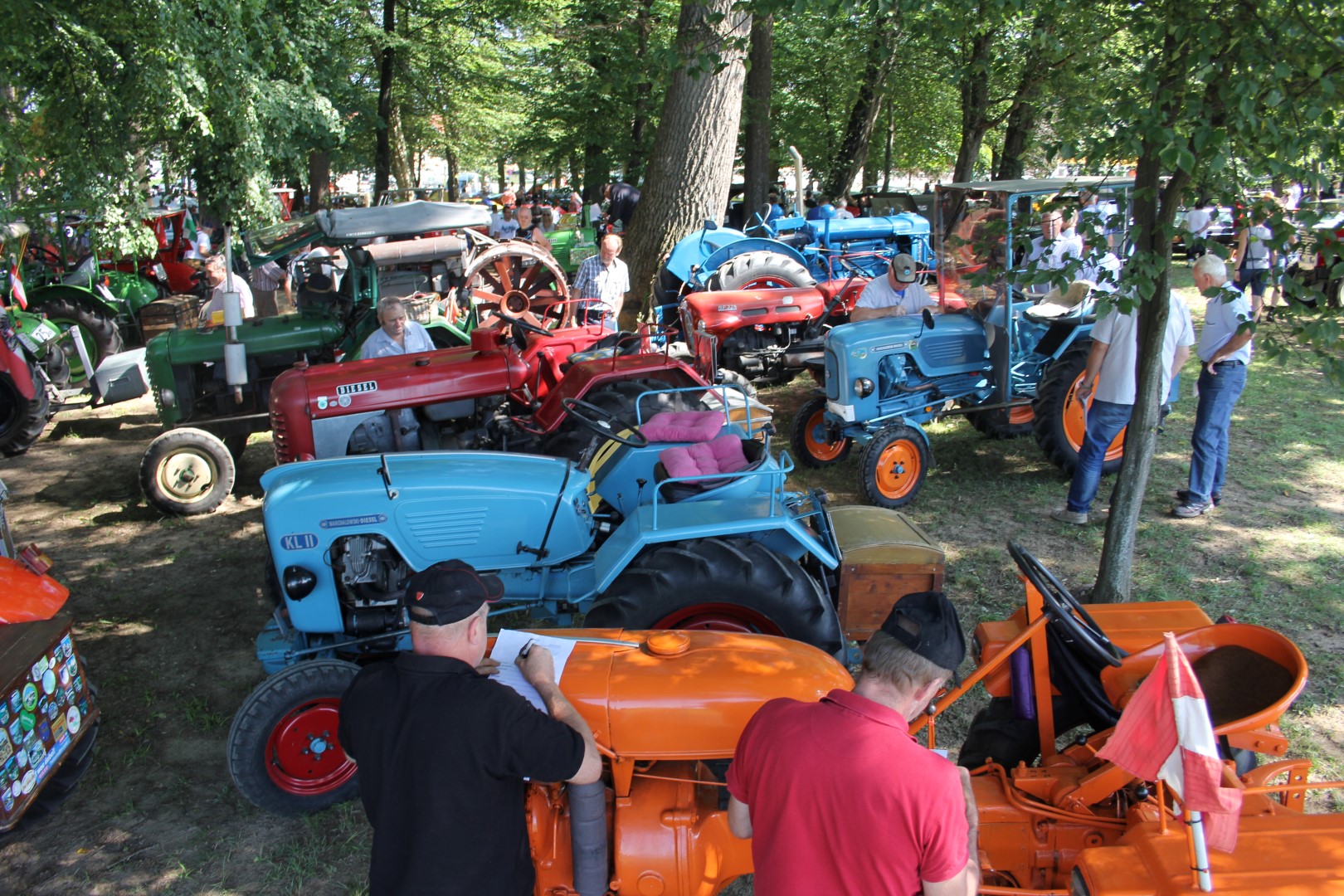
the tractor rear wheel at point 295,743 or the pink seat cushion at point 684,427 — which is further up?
the pink seat cushion at point 684,427

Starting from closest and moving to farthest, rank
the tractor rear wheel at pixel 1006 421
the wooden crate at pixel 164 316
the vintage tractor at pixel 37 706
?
the vintage tractor at pixel 37 706 → the tractor rear wheel at pixel 1006 421 → the wooden crate at pixel 164 316

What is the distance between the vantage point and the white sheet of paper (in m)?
2.41

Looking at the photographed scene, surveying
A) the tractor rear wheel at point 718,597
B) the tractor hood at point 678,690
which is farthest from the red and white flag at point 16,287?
the tractor hood at point 678,690

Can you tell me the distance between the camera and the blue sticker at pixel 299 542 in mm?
3602

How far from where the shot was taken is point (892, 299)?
714cm

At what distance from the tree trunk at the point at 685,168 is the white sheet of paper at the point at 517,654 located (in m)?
7.19

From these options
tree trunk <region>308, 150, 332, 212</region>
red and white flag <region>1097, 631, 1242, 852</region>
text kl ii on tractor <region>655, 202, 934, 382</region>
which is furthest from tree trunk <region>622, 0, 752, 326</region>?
tree trunk <region>308, 150, 332, 212</region>

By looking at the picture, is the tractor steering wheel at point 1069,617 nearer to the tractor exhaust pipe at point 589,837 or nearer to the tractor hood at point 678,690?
the tractor hood at point 678,690

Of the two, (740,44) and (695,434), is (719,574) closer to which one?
(695,434)

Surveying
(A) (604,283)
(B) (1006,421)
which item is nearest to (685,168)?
(A) (604,283)

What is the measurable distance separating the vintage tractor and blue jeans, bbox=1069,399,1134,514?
201 inches

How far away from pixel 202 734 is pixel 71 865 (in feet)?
2.62

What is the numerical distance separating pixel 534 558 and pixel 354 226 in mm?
4701

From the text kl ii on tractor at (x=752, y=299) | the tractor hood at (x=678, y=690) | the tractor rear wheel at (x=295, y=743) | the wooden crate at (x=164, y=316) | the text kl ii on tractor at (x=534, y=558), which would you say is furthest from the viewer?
the wooden crate at (x=164, y=316)
